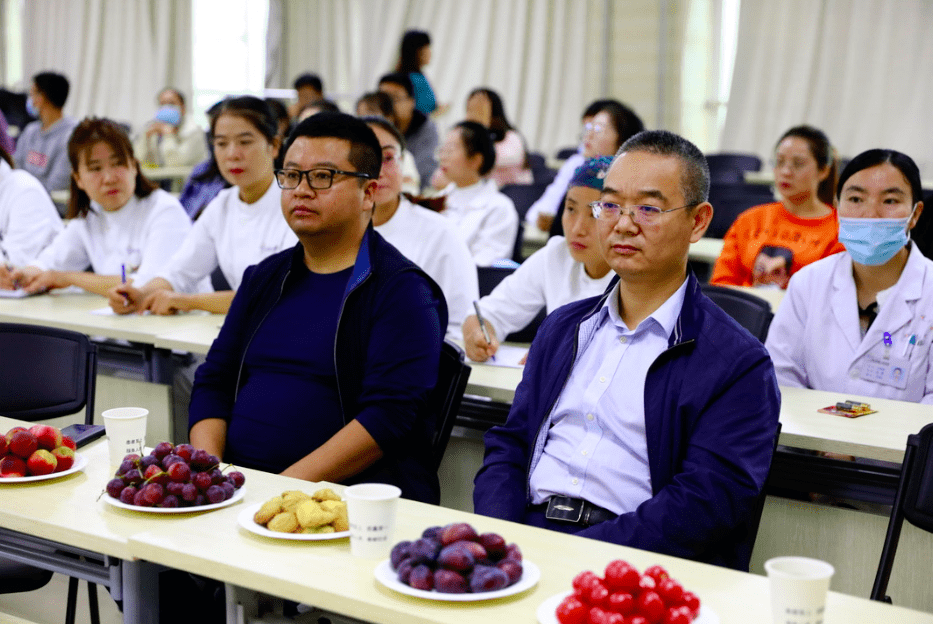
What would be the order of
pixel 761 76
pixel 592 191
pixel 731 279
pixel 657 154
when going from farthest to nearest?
1. pixel 761 76
2. pixel 731 279
3. pixel 592 191
4. pixel 657 154

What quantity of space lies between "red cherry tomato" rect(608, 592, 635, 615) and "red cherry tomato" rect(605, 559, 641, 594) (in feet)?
0.06

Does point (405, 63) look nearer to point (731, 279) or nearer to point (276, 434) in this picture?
point (731, 279)

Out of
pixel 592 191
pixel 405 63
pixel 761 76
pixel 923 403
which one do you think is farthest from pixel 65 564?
pixel 761 76

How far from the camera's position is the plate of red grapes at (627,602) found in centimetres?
114

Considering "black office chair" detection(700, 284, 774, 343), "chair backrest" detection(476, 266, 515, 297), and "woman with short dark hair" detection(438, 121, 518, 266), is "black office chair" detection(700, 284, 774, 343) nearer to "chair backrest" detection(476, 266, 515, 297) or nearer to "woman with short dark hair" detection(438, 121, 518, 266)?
"chair backrest" detection(476, 266, 515, 297)

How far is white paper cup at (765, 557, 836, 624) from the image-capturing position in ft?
3.53

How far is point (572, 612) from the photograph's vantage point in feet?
3.81

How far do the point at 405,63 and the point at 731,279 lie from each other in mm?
4235

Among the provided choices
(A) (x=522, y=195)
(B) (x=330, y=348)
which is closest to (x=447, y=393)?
(B) (x=330, y=348)

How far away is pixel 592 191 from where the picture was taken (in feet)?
8.85

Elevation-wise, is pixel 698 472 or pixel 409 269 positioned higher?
pixel 409 269

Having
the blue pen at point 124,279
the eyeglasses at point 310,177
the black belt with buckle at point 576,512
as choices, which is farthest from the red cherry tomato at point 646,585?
the blue pen at point 124,279

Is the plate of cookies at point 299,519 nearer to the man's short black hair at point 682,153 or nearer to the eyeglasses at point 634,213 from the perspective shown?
the eyeglasses at point 634,213

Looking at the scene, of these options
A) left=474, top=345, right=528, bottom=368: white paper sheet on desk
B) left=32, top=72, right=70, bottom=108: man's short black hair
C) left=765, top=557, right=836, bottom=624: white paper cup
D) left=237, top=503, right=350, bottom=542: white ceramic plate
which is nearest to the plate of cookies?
left=237, top=503, right=350, bottom=542: white ceramic plate
